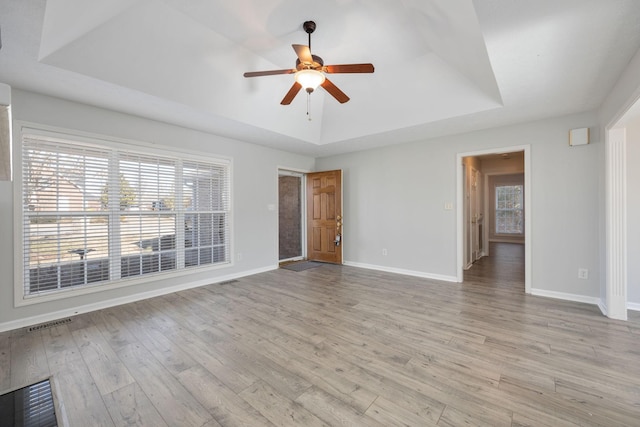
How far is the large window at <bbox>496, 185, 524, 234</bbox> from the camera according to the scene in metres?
9.24

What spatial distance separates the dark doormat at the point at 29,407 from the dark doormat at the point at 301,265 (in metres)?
3.85

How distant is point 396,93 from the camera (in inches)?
153

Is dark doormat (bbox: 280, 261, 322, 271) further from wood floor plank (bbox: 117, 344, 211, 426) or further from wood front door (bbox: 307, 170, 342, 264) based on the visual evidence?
wood floor plank (bbox: 117, 344, 211, 426)

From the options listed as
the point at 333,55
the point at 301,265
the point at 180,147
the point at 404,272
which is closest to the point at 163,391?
the point at 180,147

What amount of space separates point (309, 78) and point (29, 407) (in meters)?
3.00

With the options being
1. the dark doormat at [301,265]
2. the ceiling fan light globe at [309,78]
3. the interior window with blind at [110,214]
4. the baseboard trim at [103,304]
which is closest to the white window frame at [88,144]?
the interior window with blind at [110,214]

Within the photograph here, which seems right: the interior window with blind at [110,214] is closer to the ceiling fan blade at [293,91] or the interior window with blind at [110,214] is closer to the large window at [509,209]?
the ceiling fan blade at [293,91]

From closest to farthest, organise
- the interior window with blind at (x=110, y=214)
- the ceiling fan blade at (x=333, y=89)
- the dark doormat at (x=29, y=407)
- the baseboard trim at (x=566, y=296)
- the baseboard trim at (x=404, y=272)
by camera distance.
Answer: the dark doormat at (x=29, y=407) < the ceiling fan blade at (x=333, y=89) < the interior window with blind at (x=110, y=214) < the baseboard trim at (x=566, y=296) < the baseboard trim at (x=404, y=272)

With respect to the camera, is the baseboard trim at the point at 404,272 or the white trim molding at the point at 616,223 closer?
the white trim molding at the point at 616,223

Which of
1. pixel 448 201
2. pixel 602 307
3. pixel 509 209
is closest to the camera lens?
pixel 602 307

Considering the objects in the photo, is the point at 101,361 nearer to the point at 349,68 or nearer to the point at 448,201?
the point at 349,68

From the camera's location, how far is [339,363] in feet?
7.16

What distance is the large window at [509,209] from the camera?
9242 millimetres

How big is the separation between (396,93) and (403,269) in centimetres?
300
